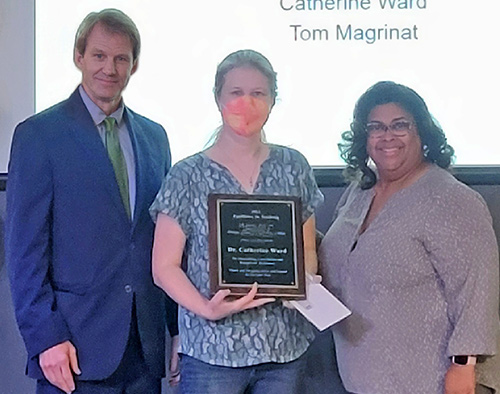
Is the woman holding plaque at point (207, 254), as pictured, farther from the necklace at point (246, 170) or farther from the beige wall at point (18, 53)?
the beige wall at point (18, 53)

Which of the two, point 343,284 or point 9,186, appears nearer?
point 9,186

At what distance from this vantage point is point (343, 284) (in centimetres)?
179

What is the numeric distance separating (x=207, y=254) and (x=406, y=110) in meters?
0.67

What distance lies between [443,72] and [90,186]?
4.14ft

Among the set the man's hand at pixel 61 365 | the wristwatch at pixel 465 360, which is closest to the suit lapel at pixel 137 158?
the man's hand at pixel 61 365

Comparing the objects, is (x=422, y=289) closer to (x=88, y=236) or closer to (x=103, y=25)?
(x=88, y=236)

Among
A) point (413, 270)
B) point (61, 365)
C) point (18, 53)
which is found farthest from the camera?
point (18, 53)

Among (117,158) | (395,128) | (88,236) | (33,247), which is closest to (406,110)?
(395,128)

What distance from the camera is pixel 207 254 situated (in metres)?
1.62

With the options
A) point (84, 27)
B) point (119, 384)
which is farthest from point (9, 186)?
point (119, 384)

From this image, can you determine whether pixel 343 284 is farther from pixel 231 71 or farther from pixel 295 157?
pixel 231 71

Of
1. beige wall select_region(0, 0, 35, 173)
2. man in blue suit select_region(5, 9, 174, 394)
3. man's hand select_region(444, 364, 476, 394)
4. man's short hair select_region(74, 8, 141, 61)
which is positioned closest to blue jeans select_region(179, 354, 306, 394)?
man in blue suit select_region(5, 9, 174, 394)

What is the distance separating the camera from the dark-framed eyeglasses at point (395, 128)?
5.89ft

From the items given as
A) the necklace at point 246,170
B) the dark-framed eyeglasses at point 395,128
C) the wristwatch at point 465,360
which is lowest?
the wristwatch at point 465,360
